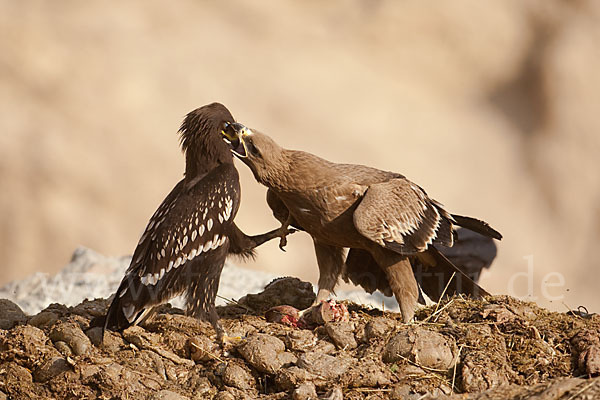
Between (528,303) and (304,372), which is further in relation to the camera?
(528,303)

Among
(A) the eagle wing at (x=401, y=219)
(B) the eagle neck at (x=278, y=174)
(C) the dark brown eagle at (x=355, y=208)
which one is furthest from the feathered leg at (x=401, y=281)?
(B) the eagle neck at (x=278, y=174)

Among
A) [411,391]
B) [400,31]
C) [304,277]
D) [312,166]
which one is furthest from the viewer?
[400,31]

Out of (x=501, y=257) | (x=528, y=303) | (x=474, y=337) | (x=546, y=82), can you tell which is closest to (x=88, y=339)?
(x=474, y=337)

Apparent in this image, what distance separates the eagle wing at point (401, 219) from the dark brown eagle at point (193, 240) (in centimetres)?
77

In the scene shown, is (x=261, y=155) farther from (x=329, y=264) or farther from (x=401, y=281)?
(x=401, y=281)

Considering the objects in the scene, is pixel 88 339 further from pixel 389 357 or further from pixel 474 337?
pixel 474 337

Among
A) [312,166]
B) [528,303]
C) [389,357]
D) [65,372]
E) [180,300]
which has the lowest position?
[65,372]

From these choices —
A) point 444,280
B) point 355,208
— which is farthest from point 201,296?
point 444,280

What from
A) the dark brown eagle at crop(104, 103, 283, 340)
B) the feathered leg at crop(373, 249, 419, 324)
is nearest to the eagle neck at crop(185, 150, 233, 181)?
the dark brown eagle at crop(104, 103, 283, 340)

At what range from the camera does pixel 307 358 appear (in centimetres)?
370

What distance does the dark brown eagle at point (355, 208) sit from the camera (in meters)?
4.14

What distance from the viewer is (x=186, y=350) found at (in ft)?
13.2

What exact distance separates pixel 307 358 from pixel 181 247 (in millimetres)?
972

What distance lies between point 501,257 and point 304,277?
98.7 inches
